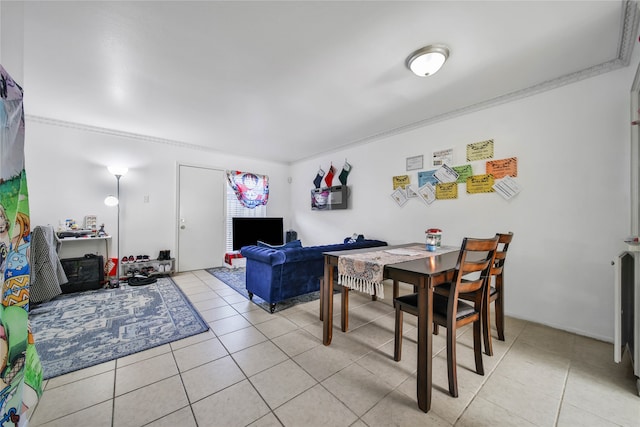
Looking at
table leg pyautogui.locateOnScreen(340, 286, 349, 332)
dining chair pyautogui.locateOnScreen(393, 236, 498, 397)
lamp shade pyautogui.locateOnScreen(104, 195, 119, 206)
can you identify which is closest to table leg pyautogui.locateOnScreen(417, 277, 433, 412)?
dining chair pyautogui.locateOnScreen(393, 236, 498, 397)

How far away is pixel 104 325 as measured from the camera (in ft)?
7.52

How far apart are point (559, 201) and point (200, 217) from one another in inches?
204

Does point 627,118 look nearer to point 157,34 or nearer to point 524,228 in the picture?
point 524,228

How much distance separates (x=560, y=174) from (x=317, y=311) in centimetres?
280

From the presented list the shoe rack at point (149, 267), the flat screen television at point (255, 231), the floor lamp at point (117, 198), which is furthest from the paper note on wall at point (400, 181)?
the floor lamp at point (117, 198)

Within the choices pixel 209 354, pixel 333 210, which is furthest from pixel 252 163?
pixel 209 354

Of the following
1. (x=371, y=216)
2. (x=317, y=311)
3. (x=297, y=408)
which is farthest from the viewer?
Answer: (x=371, y=216)

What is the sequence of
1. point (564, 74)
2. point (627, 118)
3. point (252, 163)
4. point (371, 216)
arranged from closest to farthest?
point (627, 118) → point (564, 74) → point (371, 216) → point (252, 163)

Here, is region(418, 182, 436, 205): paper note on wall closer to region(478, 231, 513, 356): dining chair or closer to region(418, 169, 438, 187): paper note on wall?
region(418, 169, 438, 187): paper note on wall

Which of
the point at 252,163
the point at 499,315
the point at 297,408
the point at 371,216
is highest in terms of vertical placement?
the point at 252,163

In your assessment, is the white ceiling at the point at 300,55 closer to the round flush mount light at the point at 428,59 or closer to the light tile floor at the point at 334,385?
the round flush mount light at the point at 428,59

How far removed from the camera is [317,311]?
2.66 m

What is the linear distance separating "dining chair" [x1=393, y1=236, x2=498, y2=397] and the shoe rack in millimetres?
3969

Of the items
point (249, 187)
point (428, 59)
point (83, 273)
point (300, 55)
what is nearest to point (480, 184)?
point (428, 59)
